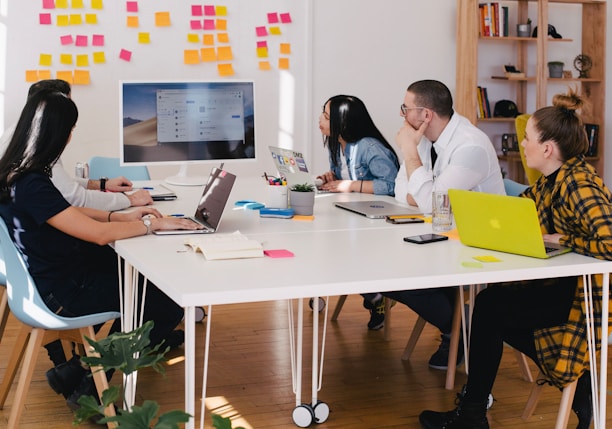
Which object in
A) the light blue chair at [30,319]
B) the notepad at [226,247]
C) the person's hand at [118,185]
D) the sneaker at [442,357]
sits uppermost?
the person's hand at [118,185]

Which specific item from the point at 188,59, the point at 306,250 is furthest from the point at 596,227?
the point at 188,59

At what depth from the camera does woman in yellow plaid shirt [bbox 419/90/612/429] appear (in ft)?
7.99

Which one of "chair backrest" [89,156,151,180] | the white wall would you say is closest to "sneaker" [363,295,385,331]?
"chair backrest" [89,156,151,180]

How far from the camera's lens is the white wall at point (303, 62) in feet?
17.8

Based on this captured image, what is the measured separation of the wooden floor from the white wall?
1956mm

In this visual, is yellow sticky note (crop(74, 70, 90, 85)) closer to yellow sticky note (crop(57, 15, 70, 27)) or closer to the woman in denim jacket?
yellow sticky note (crop(57, 15, 70, 27))

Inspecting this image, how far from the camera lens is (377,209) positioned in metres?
3.30

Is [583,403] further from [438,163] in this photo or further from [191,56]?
[191,56]

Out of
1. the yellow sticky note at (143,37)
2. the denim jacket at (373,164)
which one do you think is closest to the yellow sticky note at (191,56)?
the yellow sticky note at (143,37)

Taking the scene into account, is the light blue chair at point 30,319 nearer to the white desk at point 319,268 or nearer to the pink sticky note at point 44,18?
the white desk at point 319,268

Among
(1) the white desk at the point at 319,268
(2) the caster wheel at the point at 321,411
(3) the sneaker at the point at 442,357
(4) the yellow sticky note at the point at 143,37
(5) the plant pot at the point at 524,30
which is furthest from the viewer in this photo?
(5) the plant pot at the point at 524,30

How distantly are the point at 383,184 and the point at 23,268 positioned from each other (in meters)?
1.84

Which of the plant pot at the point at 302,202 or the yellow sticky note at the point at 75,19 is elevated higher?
the yellow sticky note at the point at 75,19

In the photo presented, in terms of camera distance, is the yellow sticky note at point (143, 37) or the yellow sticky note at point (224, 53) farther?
the yellow sticky note at point (224, 53)
